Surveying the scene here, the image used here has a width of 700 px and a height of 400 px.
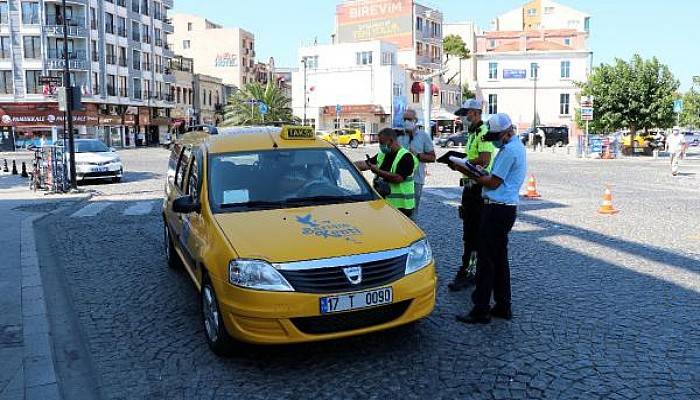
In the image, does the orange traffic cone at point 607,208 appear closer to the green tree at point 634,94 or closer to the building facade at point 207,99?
the green tree at point 634,94

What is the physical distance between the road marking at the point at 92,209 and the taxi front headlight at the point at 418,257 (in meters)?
10.3

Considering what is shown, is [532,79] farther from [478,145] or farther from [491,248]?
[491,248]

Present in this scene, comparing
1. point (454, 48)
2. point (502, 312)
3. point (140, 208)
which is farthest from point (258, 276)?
point (454, 48)

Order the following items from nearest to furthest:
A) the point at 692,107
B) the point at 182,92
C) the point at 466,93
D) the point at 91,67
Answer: the point at 91,67, the point at 692,107, the point at 182,92, the point at 466,93

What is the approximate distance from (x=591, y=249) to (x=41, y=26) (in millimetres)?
60055

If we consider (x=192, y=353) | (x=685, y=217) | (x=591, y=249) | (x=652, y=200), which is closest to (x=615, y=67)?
(x=652, y=200)

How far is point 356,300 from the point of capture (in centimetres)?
459

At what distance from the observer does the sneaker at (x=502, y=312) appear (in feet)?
19.2

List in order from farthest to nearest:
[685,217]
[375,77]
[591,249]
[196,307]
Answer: [375,77], [685,217], [591,249], [196,307]

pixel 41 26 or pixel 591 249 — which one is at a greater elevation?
pixel 41 26

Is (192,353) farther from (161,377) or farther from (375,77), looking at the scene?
(375,77)

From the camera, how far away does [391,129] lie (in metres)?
6.82

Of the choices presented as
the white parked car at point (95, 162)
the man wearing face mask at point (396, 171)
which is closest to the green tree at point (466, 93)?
the white parked car at point (95, 162)

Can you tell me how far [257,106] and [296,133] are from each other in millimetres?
52984
